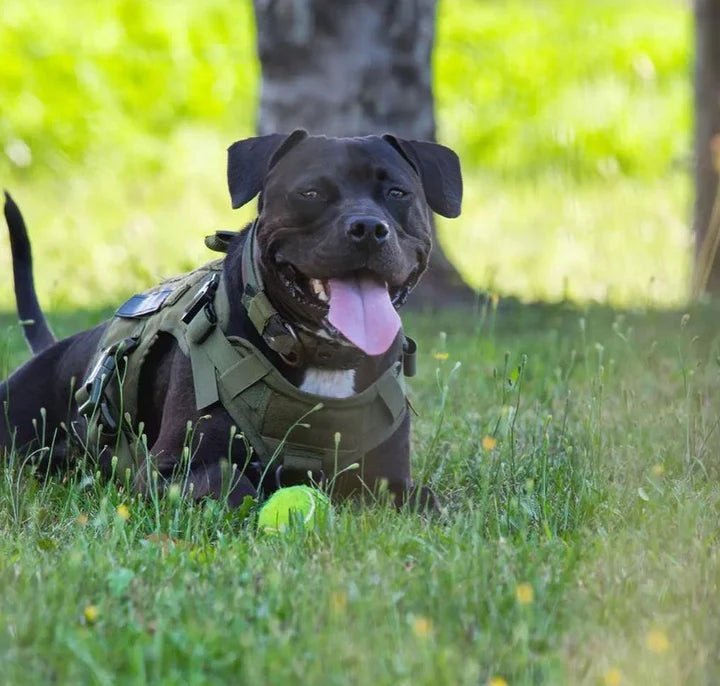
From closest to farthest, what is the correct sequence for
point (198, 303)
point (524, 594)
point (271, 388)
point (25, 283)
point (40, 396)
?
point (524, 594) < point (271, 388) < point (198, 303) < point (40, 396) < point (25, 283)

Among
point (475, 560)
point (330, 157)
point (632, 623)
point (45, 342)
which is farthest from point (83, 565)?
point (45, 342)

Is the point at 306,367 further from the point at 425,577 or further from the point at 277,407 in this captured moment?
the point at 425,577

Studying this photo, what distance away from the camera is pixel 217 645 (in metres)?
2.62

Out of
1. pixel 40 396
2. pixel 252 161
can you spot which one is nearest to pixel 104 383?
pixel 40 396

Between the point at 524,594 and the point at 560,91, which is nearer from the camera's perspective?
the point at 524,594

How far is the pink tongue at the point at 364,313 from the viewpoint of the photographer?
378 cm

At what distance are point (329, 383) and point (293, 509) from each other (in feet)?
1.91

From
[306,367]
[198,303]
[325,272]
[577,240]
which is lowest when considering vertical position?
[577,240]

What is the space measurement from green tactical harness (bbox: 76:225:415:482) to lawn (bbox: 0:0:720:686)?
0.22 m

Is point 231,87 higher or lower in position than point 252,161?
lower

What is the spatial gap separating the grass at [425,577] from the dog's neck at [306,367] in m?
0.39

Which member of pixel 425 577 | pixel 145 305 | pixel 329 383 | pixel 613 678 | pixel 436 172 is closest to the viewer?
pixel 613 678

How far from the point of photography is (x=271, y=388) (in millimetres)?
3893

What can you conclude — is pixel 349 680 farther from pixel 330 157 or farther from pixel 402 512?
pixel 330 157
